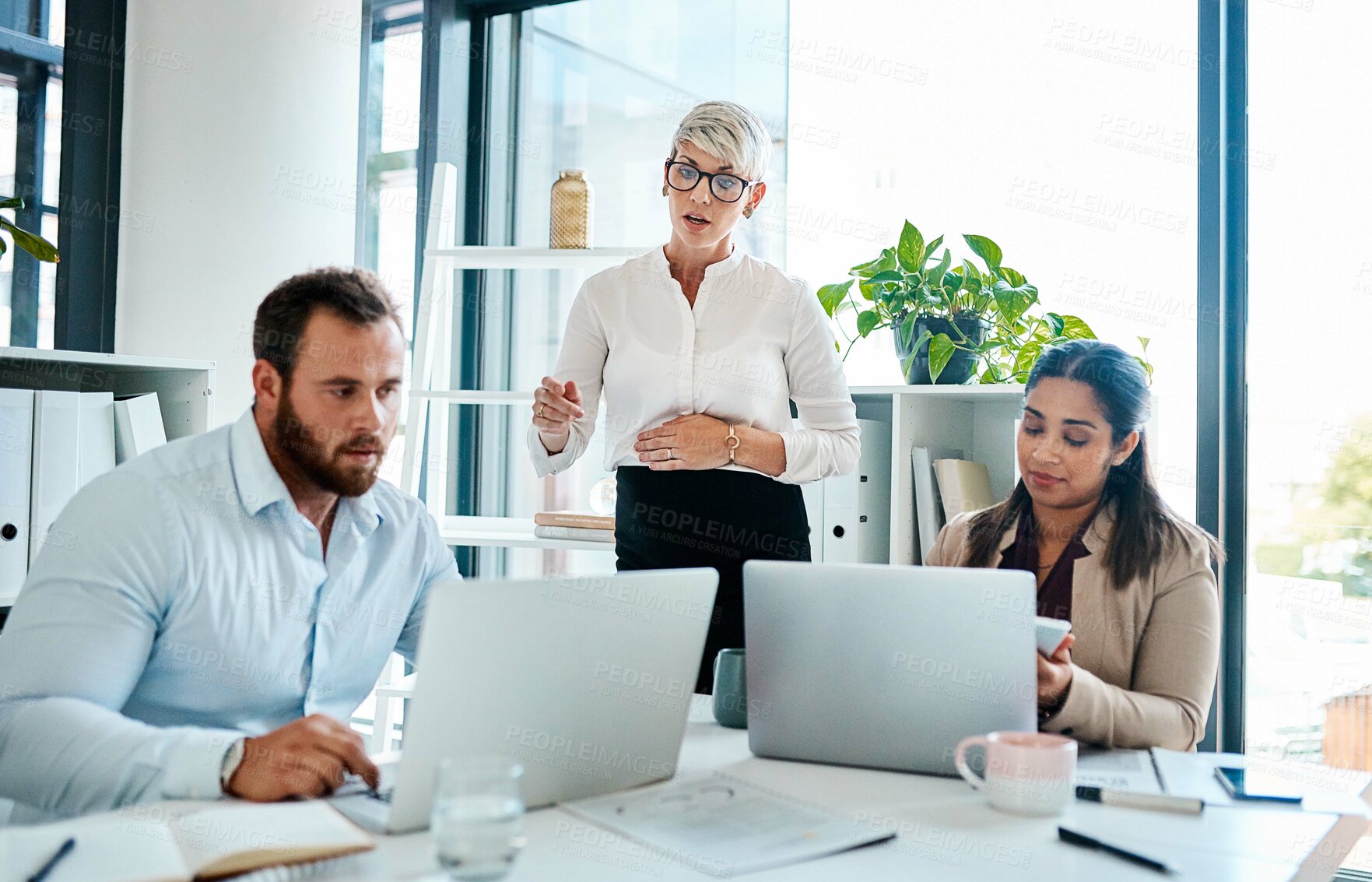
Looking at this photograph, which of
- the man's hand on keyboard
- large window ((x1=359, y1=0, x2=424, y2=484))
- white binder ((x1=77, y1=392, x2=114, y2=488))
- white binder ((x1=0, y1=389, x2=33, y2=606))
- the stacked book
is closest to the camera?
the man's hand on keyboard

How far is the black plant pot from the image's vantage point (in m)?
2.52

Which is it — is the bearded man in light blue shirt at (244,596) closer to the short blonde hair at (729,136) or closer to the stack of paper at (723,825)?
the stack of paper at (723,825)

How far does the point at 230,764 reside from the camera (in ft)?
3.44

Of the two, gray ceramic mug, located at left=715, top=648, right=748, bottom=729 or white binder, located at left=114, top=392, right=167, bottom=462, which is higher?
white binder, located at left=114, top=392, right=167, bottom=462

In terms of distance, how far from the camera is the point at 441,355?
3320 millimetres

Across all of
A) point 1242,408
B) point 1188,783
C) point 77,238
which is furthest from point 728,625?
point 77,238

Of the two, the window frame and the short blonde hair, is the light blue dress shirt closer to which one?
the short blonde hair

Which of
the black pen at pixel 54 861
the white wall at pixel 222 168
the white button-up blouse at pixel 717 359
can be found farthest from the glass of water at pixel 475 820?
the white wall at pixel 222 168

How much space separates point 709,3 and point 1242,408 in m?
1.84

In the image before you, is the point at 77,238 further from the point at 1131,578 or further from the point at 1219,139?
the point at 1219,139

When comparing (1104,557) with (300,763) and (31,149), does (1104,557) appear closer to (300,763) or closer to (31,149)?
(300,763)

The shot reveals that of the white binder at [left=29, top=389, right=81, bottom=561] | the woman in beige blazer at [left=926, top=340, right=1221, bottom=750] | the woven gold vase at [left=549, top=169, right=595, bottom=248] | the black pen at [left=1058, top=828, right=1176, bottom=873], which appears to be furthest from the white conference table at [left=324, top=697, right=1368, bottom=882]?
the woven gold vase at [left=549, top=169, right=595, bottom=248]

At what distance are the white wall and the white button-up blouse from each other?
53.8 inches

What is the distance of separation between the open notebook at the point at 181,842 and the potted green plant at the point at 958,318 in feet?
5.97
